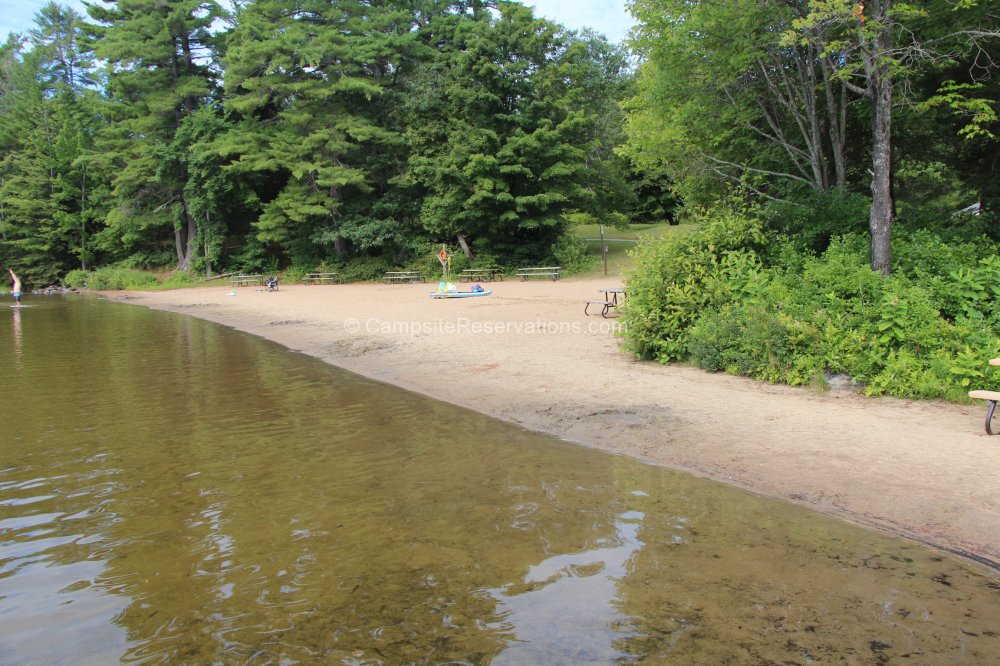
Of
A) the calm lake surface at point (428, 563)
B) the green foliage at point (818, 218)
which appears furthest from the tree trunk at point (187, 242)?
the green foliage at point (818, 218)

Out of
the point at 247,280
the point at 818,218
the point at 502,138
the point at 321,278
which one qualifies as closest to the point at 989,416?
the point at 818,218

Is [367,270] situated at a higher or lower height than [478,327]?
higher

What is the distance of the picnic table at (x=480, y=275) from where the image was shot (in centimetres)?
3253

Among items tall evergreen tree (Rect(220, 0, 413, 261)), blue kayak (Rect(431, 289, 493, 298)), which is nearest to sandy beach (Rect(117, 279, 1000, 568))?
blue kayak (Rect(431, 289, 493, 298))

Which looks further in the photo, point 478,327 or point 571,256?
point 571,256

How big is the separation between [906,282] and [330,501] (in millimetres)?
8400

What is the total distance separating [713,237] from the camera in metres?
11.2

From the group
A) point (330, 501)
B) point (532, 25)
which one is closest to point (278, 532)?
point (330, 501)

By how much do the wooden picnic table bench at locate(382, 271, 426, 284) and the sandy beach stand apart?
711 inches

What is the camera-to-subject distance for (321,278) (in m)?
36.9

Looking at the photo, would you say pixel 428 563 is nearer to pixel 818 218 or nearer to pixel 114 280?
pixel 818 218

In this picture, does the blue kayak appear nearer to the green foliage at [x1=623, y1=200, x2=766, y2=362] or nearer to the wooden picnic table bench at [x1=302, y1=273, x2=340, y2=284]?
the green foliage at [x1=623, y1=200, x2=766, y2=362]

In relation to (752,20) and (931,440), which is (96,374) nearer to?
(931,440)

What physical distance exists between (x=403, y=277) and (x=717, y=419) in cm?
2846
